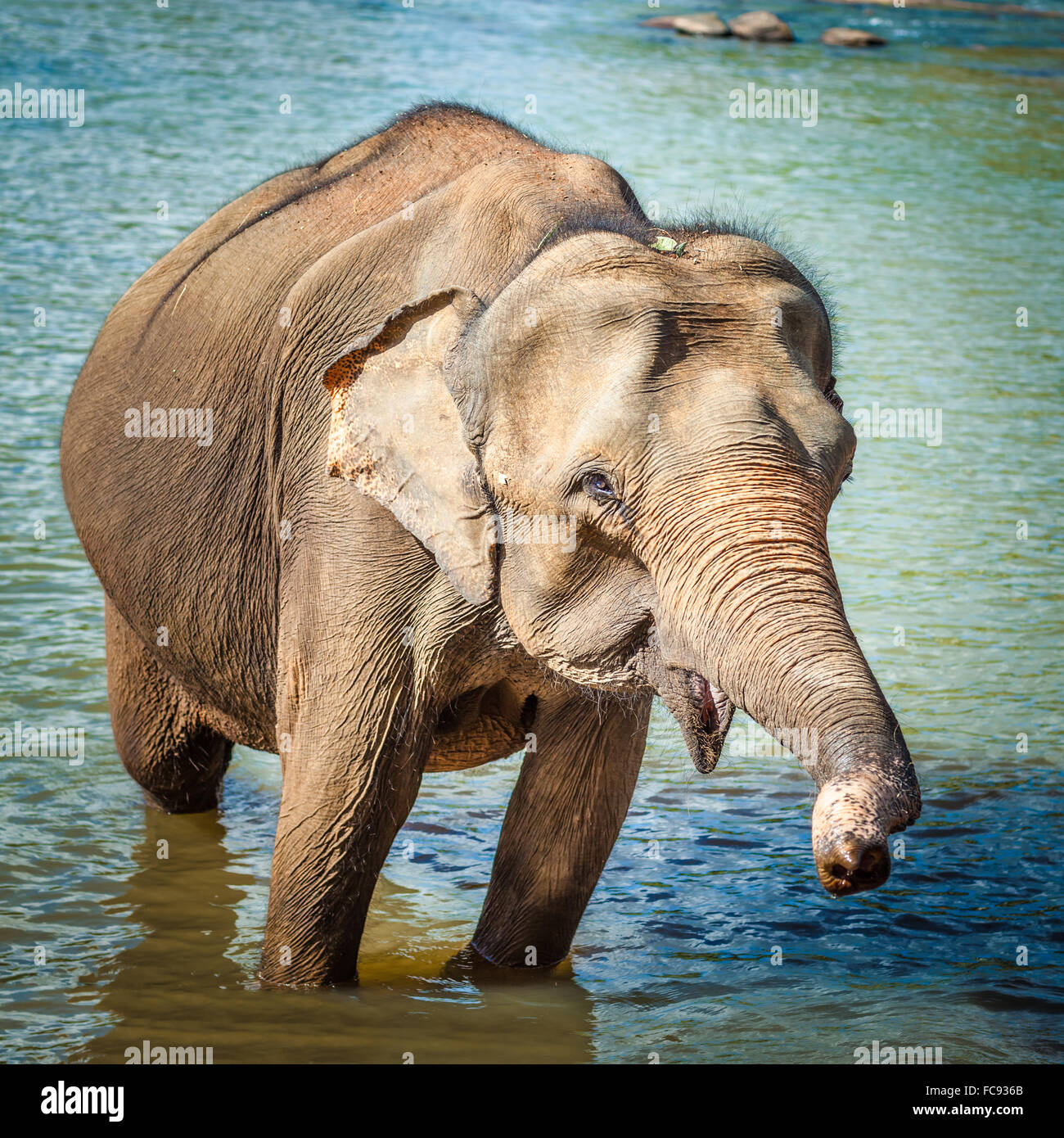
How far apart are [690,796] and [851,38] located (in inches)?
1040

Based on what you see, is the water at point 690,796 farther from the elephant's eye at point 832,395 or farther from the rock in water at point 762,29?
the rock in water at point 762,29

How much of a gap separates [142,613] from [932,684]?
13.1ft

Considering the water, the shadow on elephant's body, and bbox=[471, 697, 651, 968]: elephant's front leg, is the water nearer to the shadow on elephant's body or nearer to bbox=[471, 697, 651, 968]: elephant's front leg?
the shadow on elephant's body

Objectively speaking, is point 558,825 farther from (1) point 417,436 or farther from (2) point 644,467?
(2) point 644,467

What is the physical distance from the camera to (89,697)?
7629mm

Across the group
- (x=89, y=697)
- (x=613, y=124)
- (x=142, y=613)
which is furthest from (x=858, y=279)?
(x=142, y=613)

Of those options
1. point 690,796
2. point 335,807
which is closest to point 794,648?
point 335,807

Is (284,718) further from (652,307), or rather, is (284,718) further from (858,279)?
(858,279)

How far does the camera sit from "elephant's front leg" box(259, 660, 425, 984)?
4.46 meters

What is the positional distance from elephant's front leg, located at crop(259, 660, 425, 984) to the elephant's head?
0.61 meters

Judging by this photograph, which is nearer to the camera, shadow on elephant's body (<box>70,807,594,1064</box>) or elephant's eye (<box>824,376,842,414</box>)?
elephant's eye (<box>824,376,842,414</box>)

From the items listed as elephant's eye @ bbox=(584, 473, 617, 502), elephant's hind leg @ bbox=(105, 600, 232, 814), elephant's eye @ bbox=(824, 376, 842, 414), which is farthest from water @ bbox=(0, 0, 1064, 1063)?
elephant's eye @ bbox=(584, 473, 617, 502)

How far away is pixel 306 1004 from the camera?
4.87 meters

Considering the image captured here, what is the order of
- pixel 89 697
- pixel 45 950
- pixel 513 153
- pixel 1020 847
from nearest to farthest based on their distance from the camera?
pixel 513 153 → pixel 45 950 → pixel 1020 847 → pixel 89 697
